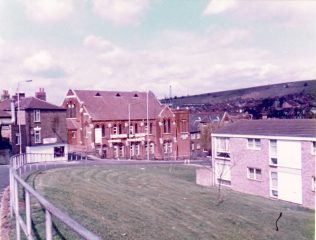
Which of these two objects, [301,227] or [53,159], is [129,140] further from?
[301,227]

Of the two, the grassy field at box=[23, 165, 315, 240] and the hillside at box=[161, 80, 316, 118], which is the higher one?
the hillside at box=[161, 80, 316, 118]

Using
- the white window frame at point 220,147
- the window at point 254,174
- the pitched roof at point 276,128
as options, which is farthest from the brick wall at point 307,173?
the white window frame at point 220,147

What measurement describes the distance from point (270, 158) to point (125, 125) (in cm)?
3140

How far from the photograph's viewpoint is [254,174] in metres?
32.5

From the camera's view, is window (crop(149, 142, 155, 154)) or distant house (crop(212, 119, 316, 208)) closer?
distant house (crop(212, 119, 316, 208))

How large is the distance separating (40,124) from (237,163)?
80.3 feet

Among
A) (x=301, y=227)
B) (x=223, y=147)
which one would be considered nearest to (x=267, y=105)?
(x=223, y=147)

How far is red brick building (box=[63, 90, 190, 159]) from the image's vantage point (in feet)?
180

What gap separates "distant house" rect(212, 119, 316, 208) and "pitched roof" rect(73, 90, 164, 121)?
78.2 feet

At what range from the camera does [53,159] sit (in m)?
45.6

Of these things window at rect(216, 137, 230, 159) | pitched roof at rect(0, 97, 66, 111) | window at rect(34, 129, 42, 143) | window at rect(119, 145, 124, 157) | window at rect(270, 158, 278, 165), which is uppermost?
pitched roof at rect(0, 97, 66, 111)

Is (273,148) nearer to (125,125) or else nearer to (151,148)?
(125,125)

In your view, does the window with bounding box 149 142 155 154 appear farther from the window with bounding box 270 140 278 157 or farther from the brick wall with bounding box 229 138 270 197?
the window with bounding box 270 140 278 157

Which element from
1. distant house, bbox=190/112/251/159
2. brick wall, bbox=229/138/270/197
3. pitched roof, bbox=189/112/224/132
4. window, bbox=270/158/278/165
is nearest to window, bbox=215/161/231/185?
brick wall, bbox=229/138/270/197
